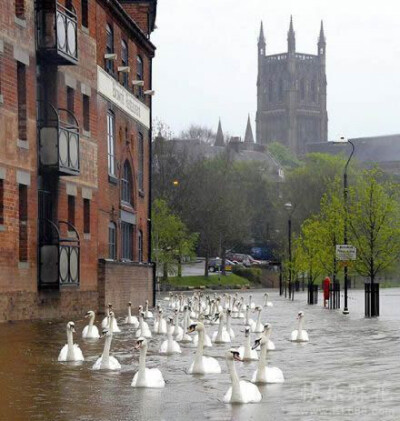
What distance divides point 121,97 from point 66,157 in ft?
36.9

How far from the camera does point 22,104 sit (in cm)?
3409

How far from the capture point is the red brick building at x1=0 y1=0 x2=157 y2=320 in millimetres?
33094

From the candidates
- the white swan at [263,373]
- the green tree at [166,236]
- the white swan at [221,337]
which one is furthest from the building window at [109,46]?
the green tree at [166,236]

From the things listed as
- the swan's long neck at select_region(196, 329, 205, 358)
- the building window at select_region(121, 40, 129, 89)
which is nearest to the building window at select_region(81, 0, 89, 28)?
the building window at select_region(121, 40, 129, 89)

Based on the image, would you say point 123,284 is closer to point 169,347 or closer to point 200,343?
point 169,347

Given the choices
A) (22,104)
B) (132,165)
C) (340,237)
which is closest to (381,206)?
(340,237)

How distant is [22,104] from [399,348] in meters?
15.1

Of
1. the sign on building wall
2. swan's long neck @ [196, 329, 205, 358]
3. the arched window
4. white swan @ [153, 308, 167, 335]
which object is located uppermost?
the sign on building wall

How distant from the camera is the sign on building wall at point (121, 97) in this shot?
141 feet

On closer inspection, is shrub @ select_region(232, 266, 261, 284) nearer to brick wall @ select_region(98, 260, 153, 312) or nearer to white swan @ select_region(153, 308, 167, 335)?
brick wall @ select_region(98, 260, 153, 312)

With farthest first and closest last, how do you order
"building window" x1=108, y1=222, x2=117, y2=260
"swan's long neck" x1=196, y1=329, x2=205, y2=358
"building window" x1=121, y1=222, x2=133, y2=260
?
"building window" x1=121, y1=222, x2=133, y2=260 → "building window" x1=108, y1=222, x2=117, y2=260 → "swan's long neck" x1=196, y1=329, x2=205, y2=358

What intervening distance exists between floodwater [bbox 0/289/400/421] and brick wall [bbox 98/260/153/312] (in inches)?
581

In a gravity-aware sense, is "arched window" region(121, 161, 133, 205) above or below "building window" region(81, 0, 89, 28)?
below

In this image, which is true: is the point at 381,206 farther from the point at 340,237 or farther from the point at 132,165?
the point at 132,165
